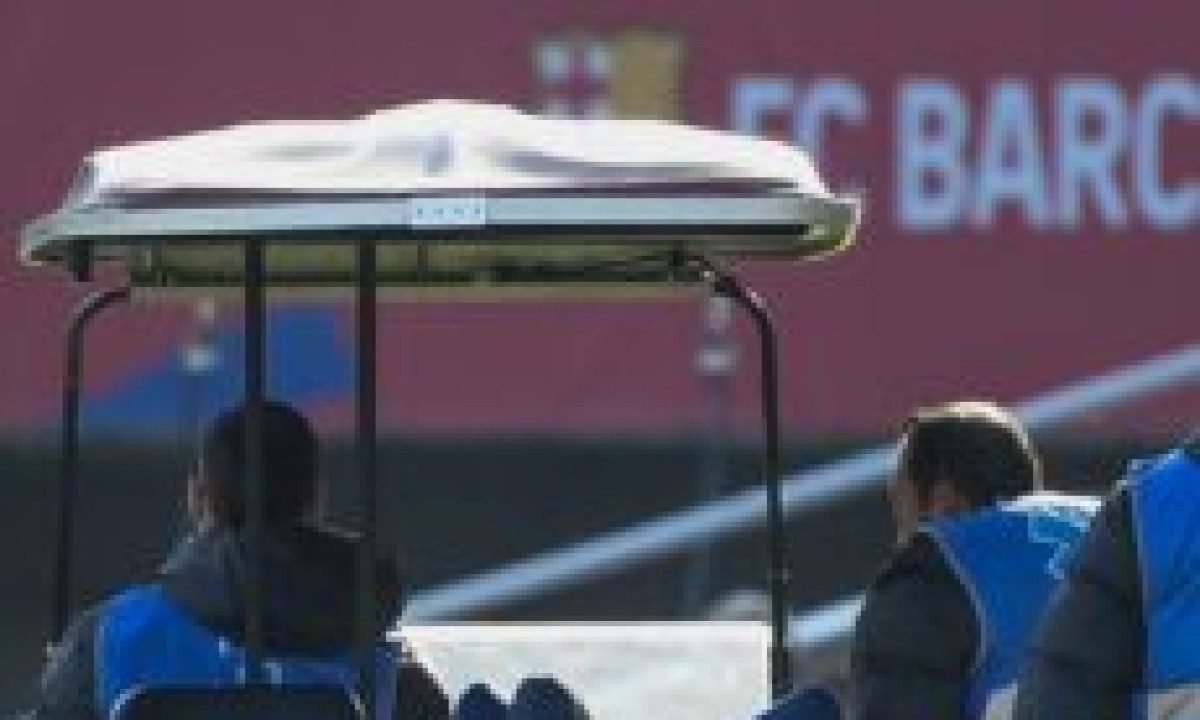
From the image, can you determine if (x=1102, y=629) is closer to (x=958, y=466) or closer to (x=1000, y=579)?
(x=1000, y=579)

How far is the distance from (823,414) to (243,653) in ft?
26.9

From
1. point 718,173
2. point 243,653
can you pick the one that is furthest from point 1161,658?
point 243,653

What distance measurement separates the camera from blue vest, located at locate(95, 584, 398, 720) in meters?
5.66

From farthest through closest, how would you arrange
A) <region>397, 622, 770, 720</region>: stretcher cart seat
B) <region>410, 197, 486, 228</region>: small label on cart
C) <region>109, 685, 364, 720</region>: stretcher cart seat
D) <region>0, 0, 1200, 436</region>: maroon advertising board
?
<region>0, 0, 1200, 436</region>: maroon advertising board → <region>397, 622, 770, 720</region>: stretcher cart seat → <region>109, 685, 364, 720</region>: stretcher cart seat → <region>410, 197, 486, 228</region>: small label on cart

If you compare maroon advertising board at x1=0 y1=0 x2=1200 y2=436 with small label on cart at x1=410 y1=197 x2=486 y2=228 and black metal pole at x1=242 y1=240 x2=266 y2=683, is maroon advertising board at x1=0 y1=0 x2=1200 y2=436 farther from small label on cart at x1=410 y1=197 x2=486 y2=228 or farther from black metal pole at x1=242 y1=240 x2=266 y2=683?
small label on cart at x1=410 y1=197 x2=486 y2=228

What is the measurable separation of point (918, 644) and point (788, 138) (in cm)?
837

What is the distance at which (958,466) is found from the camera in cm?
579

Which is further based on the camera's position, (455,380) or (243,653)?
(455,380)

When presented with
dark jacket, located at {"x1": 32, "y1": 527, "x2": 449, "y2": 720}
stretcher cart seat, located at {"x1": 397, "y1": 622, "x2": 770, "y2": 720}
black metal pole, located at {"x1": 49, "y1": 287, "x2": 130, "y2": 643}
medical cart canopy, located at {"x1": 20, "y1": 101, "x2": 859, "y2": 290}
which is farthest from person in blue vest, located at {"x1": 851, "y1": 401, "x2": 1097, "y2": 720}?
black metal pole, located at {"x1": 49, "y1": 287, "x2": 130, "y2": 643}

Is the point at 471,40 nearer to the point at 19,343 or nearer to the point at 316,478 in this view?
the point at 19,343

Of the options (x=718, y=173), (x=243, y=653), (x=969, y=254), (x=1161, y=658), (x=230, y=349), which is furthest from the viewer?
(x=969, y=254)

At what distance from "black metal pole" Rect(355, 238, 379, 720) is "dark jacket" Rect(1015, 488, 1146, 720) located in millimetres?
1063

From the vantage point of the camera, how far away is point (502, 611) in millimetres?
13312

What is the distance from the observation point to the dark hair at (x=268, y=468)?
5.77m
